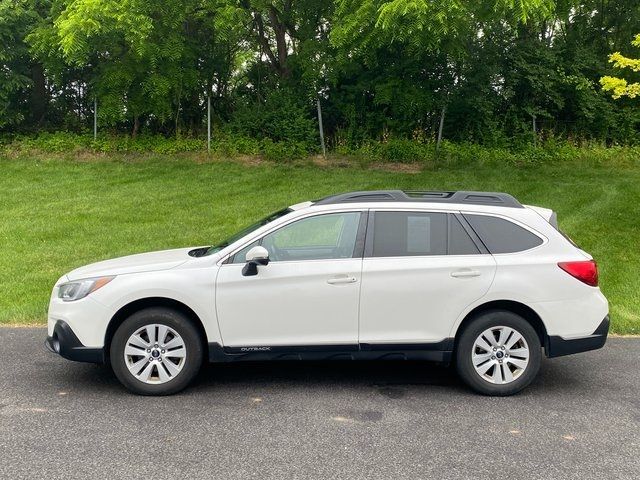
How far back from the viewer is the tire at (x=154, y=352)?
4.79 m

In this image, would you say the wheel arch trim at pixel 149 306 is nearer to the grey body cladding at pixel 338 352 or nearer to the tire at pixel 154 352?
the tire at pixel 154 352

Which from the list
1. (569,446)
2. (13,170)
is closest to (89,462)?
(569,446)

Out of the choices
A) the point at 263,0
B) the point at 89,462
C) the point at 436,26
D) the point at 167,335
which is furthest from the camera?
the point at 263,0

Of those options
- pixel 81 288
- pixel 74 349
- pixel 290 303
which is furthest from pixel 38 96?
pixel 290 303

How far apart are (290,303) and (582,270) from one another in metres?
2.40

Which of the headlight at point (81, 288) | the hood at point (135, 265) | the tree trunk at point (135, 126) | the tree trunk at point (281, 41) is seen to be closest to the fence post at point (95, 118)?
the tree trunk at point (135, 126)

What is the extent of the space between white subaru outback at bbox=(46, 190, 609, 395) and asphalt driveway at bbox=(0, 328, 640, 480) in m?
0.32

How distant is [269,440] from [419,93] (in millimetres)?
14165

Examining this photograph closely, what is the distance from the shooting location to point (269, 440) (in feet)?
13.3

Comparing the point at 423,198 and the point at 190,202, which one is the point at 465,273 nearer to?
the point at 423,198

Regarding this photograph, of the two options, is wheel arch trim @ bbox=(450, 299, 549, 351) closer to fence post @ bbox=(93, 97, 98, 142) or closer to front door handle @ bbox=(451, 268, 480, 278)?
front door handle @ bbox=(451, 268, 480, 278)

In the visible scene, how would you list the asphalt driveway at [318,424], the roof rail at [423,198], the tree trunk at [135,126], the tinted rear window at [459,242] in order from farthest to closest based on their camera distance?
1. the tree trunk at [135,126]
2. the roof rail at [423,198]
3. the tinted rear window at [459,242]
4. the asphalt driveway at [318,424]

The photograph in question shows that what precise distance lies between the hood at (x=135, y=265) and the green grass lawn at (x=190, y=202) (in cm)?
232

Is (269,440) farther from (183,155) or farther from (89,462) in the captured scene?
(183,155)
